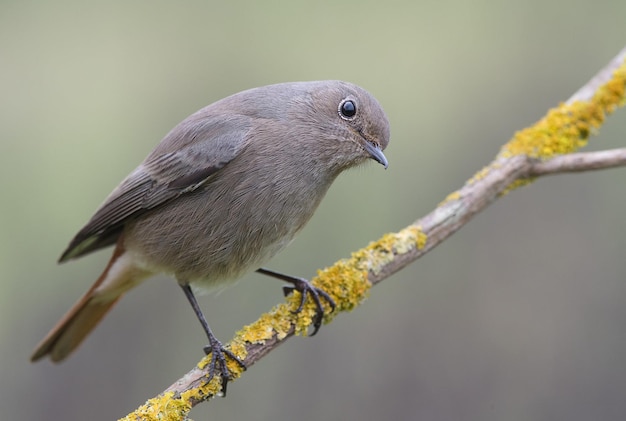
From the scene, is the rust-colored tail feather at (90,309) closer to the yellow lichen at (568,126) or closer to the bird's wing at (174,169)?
the bird's wing at (174,169)

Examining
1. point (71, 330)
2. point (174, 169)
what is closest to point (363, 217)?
point (174, 169)

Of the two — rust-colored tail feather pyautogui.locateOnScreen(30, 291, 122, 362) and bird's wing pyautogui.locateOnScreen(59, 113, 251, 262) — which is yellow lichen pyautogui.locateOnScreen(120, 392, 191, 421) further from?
rust-colored tail feather pyautogui.locateOnScreen(30, 291, 122, 362)

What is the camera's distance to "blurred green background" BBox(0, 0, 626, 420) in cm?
557

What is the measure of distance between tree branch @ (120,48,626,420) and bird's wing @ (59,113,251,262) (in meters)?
0.77

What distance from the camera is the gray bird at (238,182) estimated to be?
407cm

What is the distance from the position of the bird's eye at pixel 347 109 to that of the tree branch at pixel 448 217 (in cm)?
64

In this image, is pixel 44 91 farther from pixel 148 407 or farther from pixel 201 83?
pixel 148 407

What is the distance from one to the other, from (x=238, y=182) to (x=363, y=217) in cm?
190

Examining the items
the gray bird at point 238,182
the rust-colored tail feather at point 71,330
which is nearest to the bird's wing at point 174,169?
the gray bird at point 238,182

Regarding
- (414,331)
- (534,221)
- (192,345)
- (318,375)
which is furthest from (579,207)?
(192,345)

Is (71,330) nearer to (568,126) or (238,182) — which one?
(238,182)

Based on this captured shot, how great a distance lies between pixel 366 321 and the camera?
225 inches

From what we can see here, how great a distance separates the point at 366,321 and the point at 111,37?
3.02 meters

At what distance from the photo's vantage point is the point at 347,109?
4.24 meters
